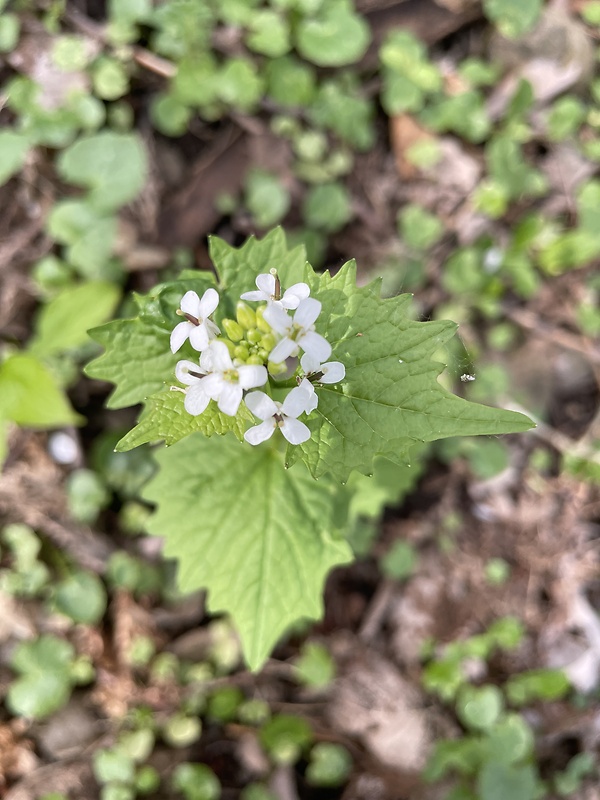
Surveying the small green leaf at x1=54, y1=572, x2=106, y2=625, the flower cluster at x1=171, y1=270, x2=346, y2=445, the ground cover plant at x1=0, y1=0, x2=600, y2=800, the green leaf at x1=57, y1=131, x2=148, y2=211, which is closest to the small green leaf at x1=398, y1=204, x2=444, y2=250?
the ground cover plant at x1=0, y1=0, x2=600, y2=800

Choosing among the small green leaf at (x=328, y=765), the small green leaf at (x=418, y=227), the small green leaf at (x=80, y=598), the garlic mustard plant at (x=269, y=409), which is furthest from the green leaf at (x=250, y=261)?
the small green leaf at (x=328, y=765)

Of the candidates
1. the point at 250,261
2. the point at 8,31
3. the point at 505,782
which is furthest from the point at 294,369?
the point at 8,31

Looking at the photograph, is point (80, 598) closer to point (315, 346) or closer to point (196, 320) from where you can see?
point (196, 320)

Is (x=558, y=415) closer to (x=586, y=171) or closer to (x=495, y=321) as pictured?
(x=495, y=321)

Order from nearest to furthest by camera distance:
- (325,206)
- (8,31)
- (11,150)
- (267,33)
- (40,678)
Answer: (40,678) → (11,150) → (8,31) → (267,33) → (325,206)

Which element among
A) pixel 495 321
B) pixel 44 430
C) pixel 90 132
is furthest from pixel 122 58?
pixel 495 321

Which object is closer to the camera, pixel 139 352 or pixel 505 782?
pixel 139 352
